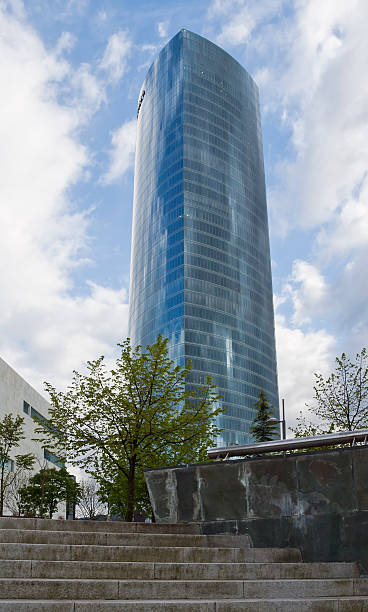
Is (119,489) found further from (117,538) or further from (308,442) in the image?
(308,442)

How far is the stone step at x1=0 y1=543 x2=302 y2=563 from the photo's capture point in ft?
21.3

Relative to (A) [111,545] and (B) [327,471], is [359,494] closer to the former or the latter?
(B) [327,471]

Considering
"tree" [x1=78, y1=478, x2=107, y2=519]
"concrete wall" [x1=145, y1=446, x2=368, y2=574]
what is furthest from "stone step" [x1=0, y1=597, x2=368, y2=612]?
"tree" [x1=78, y1=478, x2=107, y2=519]

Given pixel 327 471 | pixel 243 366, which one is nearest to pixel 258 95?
pixel 243 366

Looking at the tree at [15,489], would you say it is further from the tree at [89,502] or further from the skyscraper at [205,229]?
the skyscraper at [205,229]

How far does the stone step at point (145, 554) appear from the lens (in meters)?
6.50

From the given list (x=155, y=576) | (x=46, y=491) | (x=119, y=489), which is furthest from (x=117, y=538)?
(x=46, y=491)

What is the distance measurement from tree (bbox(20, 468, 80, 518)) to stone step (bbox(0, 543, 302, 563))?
4321 centimetres

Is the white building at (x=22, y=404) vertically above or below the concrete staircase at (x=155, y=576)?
above

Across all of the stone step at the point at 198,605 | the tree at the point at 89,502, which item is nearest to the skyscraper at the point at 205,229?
the tree at the point at 89,502

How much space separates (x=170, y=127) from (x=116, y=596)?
5558 inches

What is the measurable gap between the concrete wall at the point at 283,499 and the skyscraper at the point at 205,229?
4112 inches

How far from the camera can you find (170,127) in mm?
138375

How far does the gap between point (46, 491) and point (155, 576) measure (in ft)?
167
